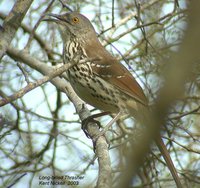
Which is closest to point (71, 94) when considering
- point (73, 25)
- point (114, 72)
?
point (114, 72)

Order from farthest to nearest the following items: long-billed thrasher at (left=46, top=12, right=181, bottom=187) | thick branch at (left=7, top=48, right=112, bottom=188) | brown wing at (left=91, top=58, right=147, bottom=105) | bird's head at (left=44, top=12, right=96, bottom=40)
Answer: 1. bird's head at (left=44, top=12, right=96, bottom=40)
2. brown wing at (left=91, top=58, right=147, bottom=105)
3. long-billed thrasher at (left=46, top=12, right=181, bottom=187)
4. thick branch at (left=7, top=48, right=112, bottom=188)

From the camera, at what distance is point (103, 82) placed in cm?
381

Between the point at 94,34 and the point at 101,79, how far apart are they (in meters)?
0.82

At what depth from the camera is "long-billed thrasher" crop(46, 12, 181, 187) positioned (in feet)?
12.1

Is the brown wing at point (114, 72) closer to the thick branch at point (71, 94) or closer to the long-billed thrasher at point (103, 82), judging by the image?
the long-billed thrasher at point (103, 82)

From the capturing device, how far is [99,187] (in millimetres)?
1893

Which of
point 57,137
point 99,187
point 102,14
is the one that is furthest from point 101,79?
point 99,187

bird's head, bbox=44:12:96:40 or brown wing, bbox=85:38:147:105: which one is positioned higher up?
bird's head, bbox=44:12:96:40

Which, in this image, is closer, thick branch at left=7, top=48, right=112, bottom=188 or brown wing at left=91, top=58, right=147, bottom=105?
thick branch at left=7, top=48, right=112, bottom=188

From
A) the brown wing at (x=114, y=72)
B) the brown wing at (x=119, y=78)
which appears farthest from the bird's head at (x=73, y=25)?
the brown wing at (x=119, y=78)

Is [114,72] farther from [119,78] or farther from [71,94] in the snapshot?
[71,94]

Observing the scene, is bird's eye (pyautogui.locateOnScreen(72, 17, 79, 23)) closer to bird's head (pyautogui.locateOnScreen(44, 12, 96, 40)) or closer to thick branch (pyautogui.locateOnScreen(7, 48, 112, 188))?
bird's head (pyautogui.locateOnScreen(44, 12, 96, 40))

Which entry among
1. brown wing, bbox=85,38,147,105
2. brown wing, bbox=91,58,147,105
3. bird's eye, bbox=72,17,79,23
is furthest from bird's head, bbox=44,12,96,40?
brown wing, bbox=91,58,147,105

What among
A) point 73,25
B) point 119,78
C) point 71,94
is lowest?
point 71,94
